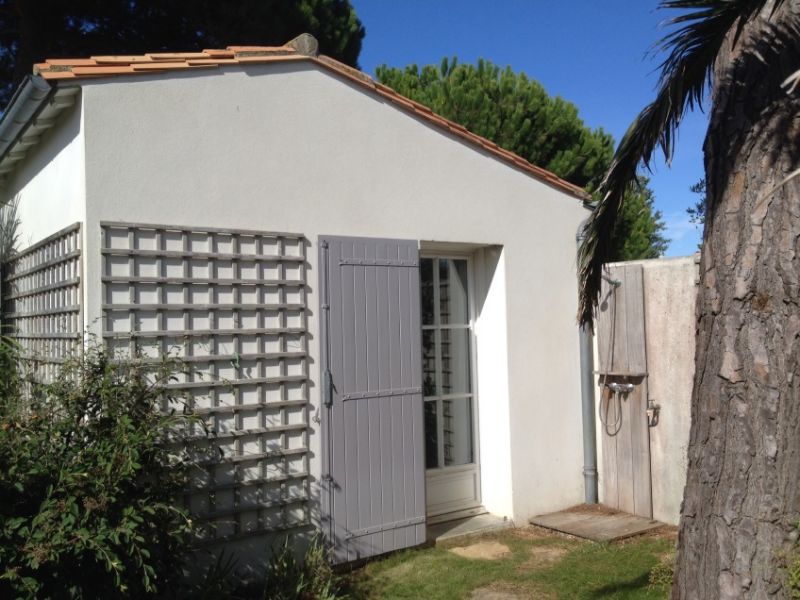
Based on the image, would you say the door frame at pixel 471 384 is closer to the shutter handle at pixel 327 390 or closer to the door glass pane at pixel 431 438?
the door glass pane at pixel 431 438

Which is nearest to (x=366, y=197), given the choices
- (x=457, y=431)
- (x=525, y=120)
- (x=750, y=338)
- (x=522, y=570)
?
(x=457, y=431)

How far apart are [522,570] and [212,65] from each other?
4.25m

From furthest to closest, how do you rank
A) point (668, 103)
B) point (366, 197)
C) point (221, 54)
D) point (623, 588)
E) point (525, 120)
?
point (525, 120)
point (366, 197)
point (221, 54)
point (623, 588)
point (668, 103)

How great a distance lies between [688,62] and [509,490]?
405cm

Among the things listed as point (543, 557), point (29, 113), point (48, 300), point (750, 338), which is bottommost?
point (543, 557)

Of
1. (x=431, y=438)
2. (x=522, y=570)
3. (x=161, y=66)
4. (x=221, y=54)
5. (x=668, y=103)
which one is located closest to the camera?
(x=668, y=103)

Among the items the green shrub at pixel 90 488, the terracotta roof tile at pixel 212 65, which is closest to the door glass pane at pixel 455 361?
the terracotta roof tile at pixel 212 65

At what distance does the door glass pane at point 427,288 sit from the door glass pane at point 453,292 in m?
0.11

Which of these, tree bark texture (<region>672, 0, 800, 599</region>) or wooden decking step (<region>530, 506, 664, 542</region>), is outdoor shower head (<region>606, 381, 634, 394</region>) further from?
tree bark texture (<region>672, 0, 800, 599</region>)

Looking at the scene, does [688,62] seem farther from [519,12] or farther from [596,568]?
[519,12]

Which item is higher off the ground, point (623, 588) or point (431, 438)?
point (431, 438)

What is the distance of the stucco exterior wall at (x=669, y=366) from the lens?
611cm

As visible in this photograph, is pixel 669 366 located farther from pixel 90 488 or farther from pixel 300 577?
pixel 90 488

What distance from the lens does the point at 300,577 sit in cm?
455
